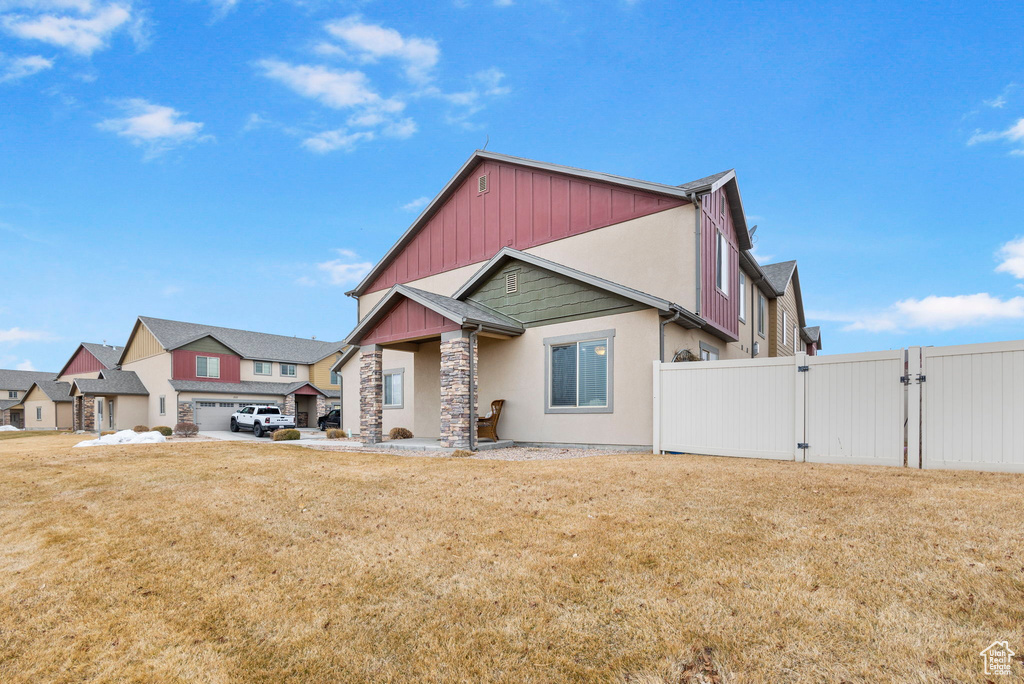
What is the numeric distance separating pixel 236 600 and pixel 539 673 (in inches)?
92.9

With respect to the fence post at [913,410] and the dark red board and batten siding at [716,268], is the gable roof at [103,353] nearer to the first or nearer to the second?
the dark red board and batten siding at [716,268]

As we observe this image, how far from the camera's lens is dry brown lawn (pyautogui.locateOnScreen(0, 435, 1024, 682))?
2.61 meters

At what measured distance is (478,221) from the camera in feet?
55.5

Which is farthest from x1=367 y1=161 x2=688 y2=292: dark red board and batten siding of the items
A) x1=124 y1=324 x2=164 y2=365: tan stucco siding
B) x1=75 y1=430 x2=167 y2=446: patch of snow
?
x1=124 y1=324 x2=164 y2=365: tan stucco siding

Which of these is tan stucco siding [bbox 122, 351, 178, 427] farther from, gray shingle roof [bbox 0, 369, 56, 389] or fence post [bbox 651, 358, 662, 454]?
gray shingle roof [bbox 0, 369, 56, 389]

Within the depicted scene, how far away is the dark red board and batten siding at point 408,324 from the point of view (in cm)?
1250

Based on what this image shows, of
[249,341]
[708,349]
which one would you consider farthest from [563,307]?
[249,341]

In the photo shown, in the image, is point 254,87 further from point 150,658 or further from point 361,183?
point 150,658

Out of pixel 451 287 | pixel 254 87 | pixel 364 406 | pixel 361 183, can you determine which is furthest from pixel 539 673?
pixel 361 183

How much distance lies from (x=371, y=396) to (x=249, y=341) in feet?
88.4

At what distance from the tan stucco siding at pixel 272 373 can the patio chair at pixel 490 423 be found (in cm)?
2719

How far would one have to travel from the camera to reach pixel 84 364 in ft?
130

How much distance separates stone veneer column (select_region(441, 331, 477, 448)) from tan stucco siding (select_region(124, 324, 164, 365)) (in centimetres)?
2752

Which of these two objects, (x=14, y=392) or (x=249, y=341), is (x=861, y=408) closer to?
(x=249, y=341)
